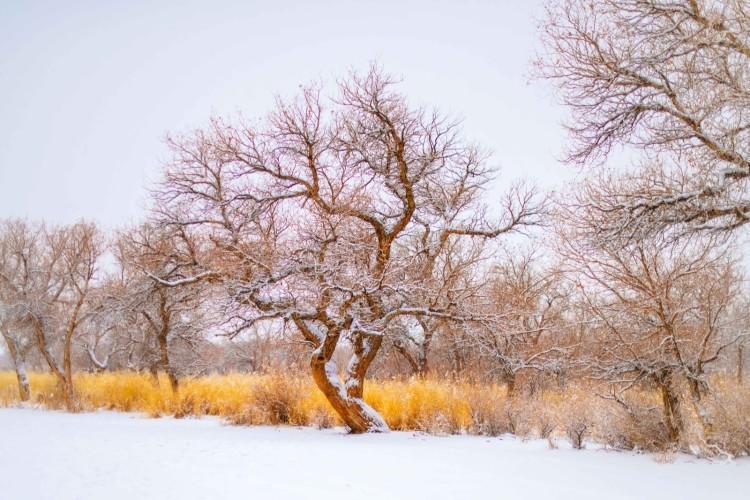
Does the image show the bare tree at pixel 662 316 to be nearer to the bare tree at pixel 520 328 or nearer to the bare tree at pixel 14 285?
the bare tree at pixel 520 328

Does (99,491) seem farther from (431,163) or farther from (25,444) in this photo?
(431,163)

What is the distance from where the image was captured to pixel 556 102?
717 centimetres

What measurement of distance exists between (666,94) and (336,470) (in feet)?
20.5

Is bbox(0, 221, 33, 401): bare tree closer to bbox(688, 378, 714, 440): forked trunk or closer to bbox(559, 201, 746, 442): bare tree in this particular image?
bbox(559, 201, 746, 442): bare tree

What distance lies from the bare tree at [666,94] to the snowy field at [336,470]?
9.61ft

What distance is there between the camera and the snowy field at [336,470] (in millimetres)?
5363

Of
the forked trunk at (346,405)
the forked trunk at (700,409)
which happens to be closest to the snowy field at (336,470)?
the forked trunk at (700,409)

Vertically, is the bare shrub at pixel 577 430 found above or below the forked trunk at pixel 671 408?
below

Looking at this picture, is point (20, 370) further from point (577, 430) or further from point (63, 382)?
point (577, 430)

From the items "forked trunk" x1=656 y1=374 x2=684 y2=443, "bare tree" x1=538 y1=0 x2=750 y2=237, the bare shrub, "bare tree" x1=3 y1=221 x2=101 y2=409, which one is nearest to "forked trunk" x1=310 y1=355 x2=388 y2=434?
the bare shrub

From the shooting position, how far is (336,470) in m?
6.54

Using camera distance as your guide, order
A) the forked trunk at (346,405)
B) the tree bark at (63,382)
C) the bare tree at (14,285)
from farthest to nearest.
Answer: the bare tree at (14,285) → the tree bark at (63,382) → the forked trunk at (346,405)

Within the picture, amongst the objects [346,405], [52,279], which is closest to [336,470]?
[346,405]

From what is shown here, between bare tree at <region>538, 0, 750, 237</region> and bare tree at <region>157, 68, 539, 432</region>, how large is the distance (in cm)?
410
